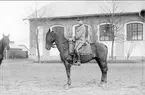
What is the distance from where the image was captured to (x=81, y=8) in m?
33.8

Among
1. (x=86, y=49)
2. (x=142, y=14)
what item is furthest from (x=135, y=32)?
(x=86, y=49)

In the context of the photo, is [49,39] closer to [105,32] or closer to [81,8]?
[105,32]

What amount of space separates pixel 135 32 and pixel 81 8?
867 centimetres

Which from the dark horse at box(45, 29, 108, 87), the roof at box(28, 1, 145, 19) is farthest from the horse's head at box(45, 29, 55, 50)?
the roof at box(28, 1, 145, 19)

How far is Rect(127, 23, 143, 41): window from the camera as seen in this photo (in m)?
29.3

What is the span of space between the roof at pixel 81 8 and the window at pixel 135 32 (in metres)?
1.84

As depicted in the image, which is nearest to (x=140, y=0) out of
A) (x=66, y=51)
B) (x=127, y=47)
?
(x=127, y=47)

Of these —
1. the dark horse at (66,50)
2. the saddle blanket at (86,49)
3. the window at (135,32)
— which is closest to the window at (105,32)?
the window at (135,32)

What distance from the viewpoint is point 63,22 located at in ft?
→ 106

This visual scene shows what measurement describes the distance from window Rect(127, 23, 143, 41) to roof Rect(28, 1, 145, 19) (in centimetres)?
184

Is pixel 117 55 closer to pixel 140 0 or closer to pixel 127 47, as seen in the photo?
pixel 127 47

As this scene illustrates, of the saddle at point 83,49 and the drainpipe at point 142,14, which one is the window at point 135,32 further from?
the saddle at point 83,49

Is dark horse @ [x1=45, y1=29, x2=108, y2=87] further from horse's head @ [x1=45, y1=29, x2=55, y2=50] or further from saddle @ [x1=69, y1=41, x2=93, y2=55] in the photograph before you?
saddle @ [x1=69, y1=41, x2=93, y2=55]

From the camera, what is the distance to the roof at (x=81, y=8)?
3074cm
